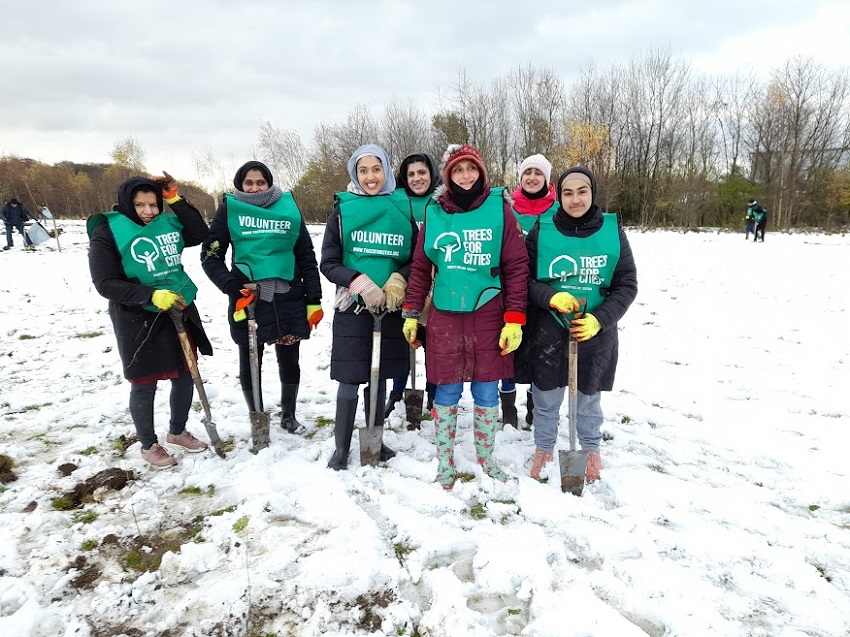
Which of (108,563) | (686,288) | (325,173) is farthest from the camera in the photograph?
(325,173)

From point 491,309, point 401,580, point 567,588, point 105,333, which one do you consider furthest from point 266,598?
point 105,333

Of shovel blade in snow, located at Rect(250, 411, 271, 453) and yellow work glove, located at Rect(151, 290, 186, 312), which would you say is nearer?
yellow work glove, located at Rect(151, 290, 186, 312)

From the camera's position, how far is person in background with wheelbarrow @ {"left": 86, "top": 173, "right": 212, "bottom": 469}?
122 inches

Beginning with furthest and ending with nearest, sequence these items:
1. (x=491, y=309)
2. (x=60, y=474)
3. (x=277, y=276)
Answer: (x=277, y=276), (x=60, y=474), (x=491, y=309)

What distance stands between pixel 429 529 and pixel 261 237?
2360mm

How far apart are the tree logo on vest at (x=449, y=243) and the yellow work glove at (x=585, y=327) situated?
881 millimetres

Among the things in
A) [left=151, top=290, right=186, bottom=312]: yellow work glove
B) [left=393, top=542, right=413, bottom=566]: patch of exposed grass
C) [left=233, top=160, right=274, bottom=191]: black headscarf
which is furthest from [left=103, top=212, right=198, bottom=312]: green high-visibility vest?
Result: [left=393, top=542, right=413, bottom=566]: patch of exposed grass

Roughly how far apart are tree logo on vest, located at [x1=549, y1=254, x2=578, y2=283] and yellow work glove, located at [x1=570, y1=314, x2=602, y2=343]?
304 mm

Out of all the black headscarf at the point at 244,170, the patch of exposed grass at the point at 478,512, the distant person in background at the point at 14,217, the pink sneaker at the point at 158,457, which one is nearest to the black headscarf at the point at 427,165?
the black headscarf at the point at 244,170

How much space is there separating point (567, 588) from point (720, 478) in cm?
179

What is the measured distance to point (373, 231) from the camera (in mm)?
3256

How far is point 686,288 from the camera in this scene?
10234mm

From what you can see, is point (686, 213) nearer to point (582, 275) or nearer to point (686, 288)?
point (686, 288)

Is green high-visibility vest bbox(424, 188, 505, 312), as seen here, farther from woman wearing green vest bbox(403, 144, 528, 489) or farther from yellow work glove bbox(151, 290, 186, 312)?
yellow work glove bbox(151, 290, 186, 312)
